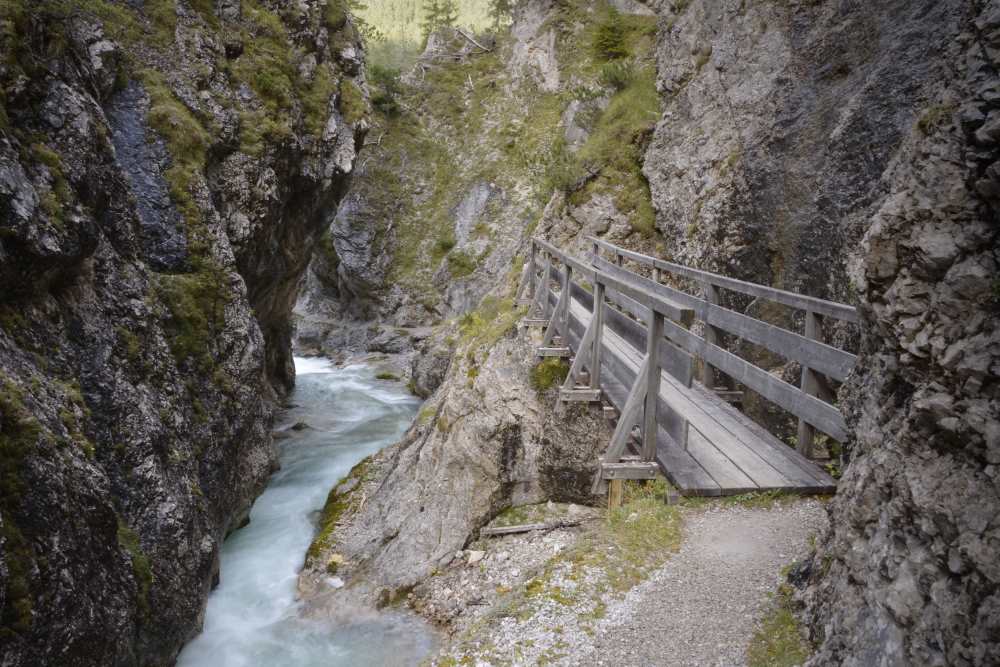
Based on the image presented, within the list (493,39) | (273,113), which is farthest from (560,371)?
(493,39)

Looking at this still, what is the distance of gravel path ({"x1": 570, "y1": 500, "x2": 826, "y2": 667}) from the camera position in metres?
4.18

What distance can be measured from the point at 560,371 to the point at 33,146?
25.5 feet

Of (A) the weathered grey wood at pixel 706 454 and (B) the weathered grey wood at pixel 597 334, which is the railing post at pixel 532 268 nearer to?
(B) the weathered grey wood at pixel 597 334

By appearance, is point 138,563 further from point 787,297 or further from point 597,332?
point 787,297

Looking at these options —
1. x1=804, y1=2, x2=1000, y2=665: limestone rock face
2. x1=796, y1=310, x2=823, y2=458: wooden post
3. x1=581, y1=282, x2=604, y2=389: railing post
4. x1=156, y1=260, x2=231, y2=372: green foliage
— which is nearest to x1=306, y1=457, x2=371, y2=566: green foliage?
x1=156, y1=260, x2=231, y2=372: green foliage

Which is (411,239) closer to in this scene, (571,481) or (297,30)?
(297,30)

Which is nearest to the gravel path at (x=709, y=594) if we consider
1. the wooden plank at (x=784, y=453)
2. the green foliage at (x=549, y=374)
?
the wooden plank at (x=784, y=453)

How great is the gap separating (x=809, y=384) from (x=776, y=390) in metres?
0.28

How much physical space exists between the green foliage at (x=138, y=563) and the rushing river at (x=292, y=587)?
2361 mm

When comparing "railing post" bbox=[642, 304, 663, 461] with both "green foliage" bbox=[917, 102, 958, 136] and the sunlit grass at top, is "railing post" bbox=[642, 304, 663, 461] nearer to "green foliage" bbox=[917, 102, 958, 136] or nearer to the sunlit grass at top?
"green foliage" bbox=[917, 102, 958, 136]

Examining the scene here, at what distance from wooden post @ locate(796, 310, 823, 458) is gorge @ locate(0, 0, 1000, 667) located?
18.4 inches

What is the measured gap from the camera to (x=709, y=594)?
461cm

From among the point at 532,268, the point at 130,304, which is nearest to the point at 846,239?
the point at 532,268

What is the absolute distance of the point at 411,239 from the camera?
1512 inches
